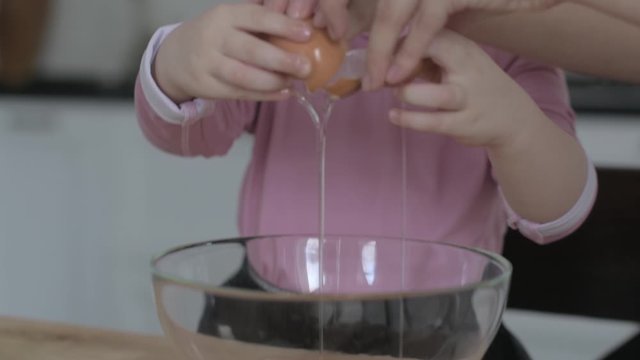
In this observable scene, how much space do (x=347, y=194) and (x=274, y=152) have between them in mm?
94

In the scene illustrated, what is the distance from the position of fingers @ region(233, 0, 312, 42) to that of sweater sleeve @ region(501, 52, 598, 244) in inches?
12.0

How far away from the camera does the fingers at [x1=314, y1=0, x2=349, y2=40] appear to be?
671 mm

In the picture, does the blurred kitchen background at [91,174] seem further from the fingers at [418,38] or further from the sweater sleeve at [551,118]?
the fingers at [418,38]

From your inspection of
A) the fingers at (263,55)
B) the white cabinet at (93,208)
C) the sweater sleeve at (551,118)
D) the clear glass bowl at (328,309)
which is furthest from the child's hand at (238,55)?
the white cabinet at (93,208)

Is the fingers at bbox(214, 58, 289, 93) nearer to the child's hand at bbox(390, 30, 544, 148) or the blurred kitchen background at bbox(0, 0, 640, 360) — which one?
the child's hand at bbox(390, 30, 544, 148)

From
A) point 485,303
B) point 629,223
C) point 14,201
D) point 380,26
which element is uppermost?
point 380,26

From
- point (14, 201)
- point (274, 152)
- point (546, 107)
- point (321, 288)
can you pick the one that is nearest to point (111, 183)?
point (14, 201)

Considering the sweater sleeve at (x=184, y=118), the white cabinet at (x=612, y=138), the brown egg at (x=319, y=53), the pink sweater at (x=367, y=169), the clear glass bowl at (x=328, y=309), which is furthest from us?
the white cabinet at (x=612, y=138)

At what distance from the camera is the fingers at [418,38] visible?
649mm

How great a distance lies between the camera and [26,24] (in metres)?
2.17

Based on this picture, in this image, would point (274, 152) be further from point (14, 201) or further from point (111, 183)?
point (14, 201)

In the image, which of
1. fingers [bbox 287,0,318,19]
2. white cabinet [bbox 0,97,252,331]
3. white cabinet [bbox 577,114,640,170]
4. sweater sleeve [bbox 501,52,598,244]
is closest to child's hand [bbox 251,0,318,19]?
fingers [bbox 287,0,318,19]

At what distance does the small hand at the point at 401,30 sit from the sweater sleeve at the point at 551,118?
10.5 inches

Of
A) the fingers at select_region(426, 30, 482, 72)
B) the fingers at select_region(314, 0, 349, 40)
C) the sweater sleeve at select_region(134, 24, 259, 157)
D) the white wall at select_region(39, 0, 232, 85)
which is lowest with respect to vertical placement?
the white wall at select_region(39, 0, 232, 85)
